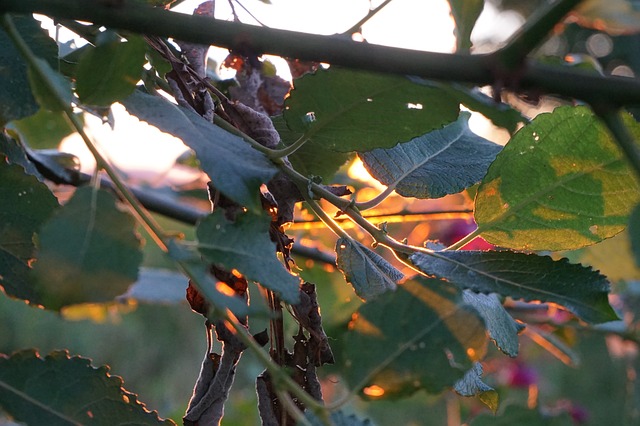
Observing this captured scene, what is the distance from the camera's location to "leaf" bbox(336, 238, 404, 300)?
44 centimetres

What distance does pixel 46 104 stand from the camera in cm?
33

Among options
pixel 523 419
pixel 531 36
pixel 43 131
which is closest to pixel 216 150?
pixel 531 36

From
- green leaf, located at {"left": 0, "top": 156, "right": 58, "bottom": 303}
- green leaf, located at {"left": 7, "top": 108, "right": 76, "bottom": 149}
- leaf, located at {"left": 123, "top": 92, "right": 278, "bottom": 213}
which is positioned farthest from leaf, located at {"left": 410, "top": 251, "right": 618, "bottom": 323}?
green leaf, located at {"left": 7, "top": 108, "right": 76, "bottom": 149}

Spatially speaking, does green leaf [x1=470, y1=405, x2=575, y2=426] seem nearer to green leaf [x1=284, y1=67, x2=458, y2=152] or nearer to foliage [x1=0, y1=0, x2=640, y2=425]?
foliage [x1=0, y1=0, x2=640, y2=425]

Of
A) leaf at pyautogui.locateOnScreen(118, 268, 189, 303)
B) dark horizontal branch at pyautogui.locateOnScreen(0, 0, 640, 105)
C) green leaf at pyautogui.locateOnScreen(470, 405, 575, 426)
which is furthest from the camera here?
leaf at pyautogui.locateOnScreen(118, 268, 189, 303)

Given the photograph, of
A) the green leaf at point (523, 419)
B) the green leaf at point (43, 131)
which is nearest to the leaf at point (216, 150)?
the green leaf at point (523, 419)

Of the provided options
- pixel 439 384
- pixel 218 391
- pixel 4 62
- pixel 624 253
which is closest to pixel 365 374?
pixel 439 384

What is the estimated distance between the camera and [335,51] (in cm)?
27

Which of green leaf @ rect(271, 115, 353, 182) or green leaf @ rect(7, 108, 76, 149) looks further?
green leaf @ rect(7, 108, 76, 149)

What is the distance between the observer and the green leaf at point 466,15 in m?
0.44

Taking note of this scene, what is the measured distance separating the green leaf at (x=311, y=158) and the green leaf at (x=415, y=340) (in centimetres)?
18

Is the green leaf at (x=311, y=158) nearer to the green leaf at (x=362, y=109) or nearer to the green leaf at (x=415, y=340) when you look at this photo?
the green leaf at (x=362, y=109)

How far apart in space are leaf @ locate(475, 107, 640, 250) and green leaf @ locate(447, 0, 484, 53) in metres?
0.07

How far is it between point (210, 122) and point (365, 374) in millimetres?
173
